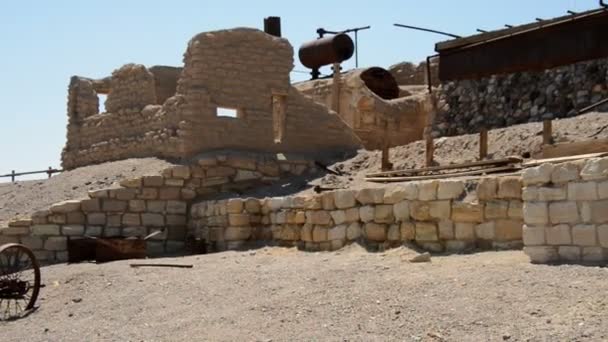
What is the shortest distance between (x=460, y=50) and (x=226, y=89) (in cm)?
618

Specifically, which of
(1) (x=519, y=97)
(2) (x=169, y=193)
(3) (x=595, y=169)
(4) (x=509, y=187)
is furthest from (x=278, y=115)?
(3) (x=595, y=169)

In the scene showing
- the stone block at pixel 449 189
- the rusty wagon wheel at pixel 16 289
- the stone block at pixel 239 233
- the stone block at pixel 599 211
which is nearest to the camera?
the stone block at pixel 599 211

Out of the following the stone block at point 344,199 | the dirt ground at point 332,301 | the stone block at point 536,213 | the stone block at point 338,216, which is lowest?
the dirt ground at point 332,301

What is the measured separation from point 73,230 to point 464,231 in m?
7.26

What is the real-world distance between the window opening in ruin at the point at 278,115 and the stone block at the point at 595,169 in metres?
8.94

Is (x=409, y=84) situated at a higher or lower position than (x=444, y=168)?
higher

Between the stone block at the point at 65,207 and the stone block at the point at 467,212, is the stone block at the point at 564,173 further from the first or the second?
the stone block at the point at 65,207

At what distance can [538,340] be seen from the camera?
6.48 m

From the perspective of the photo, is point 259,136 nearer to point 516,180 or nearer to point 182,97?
point 182,97

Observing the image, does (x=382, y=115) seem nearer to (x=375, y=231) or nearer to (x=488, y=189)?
(x=375, y=231)

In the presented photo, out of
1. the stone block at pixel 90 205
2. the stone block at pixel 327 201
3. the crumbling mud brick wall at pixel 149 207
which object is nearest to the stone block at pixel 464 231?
the stone block at pixel 327 201

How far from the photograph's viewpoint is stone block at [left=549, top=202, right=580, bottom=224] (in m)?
8.28

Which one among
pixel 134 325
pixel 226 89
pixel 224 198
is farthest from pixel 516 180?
pixel 226 89

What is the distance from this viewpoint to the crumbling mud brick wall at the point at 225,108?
1571 centimetres
